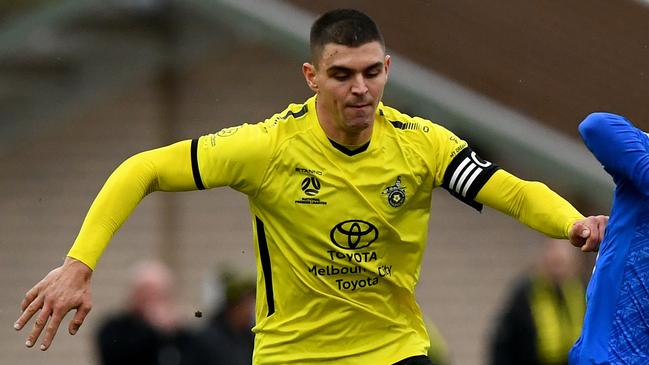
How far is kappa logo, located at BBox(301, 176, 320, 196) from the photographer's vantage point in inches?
277

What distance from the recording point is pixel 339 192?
23.1ft

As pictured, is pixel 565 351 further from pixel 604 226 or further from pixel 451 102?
pixel 604 226

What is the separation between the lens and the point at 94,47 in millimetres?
13773

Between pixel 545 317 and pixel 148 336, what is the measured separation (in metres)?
2.91

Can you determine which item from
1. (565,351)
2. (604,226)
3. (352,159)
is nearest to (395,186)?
(352,159)

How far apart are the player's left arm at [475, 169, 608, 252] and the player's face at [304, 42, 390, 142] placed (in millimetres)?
640

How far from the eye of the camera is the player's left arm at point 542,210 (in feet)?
21.5

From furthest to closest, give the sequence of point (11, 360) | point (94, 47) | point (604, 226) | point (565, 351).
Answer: point (11, 360)
point (94, 47)
point (565, 351)
point (604, 226)

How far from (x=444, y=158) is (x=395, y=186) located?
26 cm

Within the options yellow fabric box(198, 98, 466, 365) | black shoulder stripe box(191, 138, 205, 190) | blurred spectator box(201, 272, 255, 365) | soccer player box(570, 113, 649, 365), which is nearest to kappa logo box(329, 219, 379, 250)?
yellow fabric box(198, 98, 466, 365)

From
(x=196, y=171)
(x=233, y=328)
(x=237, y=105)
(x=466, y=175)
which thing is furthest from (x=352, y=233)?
(x=237, y=105)

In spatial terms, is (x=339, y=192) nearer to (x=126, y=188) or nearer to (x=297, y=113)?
(x=297, y=113)

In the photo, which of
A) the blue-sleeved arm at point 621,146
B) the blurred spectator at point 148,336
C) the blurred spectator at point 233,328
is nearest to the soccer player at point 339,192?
the blue-sleeved arm at point 621,146

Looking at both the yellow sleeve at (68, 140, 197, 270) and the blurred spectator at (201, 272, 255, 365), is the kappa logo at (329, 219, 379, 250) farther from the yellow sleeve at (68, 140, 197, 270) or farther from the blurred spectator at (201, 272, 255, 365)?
the blurred spectator at (201, 272, 255, 365)
